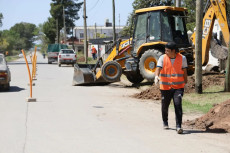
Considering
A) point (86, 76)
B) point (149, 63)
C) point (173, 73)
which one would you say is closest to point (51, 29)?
point (86, 76)

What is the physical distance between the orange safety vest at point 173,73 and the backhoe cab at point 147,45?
8949mm

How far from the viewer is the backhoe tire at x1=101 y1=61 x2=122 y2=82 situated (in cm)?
1920

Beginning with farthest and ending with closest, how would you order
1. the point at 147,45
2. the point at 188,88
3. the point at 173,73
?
the point at 147,45 → the point at 188,88 → the point at 173,73

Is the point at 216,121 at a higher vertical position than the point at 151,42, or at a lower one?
lower

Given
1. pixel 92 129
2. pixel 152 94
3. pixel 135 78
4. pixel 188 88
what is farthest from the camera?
pixel 135 78

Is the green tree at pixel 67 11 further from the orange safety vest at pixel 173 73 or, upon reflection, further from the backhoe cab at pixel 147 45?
the orange safety vest at pixel 173 73

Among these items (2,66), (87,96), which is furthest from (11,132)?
(2,66)

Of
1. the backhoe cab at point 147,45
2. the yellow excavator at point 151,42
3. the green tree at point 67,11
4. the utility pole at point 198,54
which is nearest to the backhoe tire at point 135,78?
the backhoe cab at point 147,45

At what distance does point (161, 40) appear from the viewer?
18188 mm

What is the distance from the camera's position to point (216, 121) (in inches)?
383

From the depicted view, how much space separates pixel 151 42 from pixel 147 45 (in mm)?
220

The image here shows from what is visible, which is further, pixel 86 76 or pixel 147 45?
pixel 86 76

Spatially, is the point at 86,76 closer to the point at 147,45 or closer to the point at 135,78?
the point at 135,78

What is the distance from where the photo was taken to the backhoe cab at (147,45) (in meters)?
18.2
